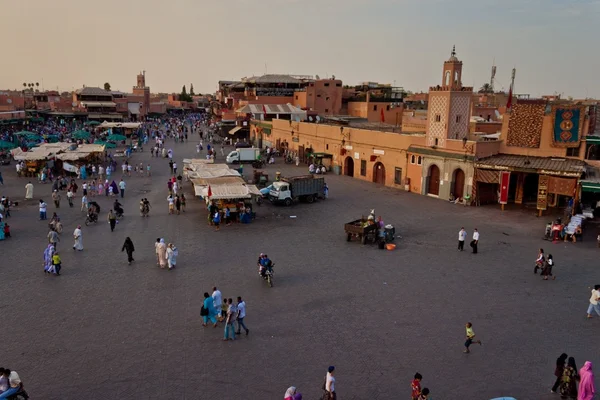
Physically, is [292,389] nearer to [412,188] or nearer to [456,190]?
[456,190]

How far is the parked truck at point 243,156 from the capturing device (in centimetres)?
4347

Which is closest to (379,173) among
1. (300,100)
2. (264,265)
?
(264,265)

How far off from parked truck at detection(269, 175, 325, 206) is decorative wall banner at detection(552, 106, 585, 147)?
1307 cm

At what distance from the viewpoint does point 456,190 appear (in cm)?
2811

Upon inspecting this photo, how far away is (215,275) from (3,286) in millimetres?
6250

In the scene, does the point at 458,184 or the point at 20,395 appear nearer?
the point at 20,395

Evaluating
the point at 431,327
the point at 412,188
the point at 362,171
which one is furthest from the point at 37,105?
the point at 431,327

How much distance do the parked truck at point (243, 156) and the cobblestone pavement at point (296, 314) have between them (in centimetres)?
2203

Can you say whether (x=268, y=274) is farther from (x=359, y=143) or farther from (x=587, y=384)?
(x=359, y=143)

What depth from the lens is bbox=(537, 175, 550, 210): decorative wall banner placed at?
2391 centimetres

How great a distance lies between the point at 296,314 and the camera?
41.8 ft

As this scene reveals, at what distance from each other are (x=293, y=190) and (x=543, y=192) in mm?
12822

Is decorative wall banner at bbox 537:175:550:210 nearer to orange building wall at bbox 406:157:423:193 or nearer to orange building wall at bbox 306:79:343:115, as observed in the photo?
orange building wall at bbox 406:157:423:193

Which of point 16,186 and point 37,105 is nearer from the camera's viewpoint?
point 16,186
